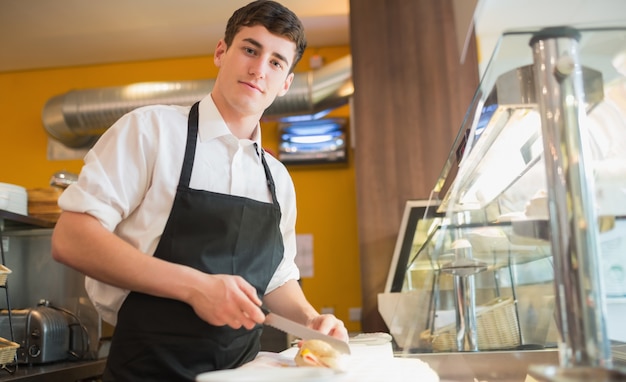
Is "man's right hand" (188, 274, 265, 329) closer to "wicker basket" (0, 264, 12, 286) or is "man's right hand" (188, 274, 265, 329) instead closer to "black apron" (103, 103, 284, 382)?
"black apron" (103, 103, 284, 382)

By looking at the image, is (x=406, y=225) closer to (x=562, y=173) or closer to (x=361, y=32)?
(x=361, y=32)

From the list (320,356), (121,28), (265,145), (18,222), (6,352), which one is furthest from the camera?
(265,145)

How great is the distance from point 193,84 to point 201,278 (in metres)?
3.80

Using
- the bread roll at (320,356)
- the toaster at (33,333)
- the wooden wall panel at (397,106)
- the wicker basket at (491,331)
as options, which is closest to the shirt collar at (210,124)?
the bread roll at (320,356)

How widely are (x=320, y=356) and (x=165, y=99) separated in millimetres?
3956

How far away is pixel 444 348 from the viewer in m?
1.24

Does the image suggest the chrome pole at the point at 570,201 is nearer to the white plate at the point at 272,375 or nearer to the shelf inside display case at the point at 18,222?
the white plate at the point at 272,375

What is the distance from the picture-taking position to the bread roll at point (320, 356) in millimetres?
876

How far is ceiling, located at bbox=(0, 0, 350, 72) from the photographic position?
14.0ft

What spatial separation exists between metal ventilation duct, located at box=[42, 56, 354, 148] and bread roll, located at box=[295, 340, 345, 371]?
3579 millimetres

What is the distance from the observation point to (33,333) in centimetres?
233

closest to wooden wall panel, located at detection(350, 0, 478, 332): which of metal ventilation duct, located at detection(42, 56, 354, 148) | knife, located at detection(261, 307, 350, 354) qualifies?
metal ventilation duct, located at detection(42, 56, 354, 148)

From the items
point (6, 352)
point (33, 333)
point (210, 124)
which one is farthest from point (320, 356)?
point (33, 333)

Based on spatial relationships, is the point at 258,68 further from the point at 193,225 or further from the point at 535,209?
the point at 535,209
